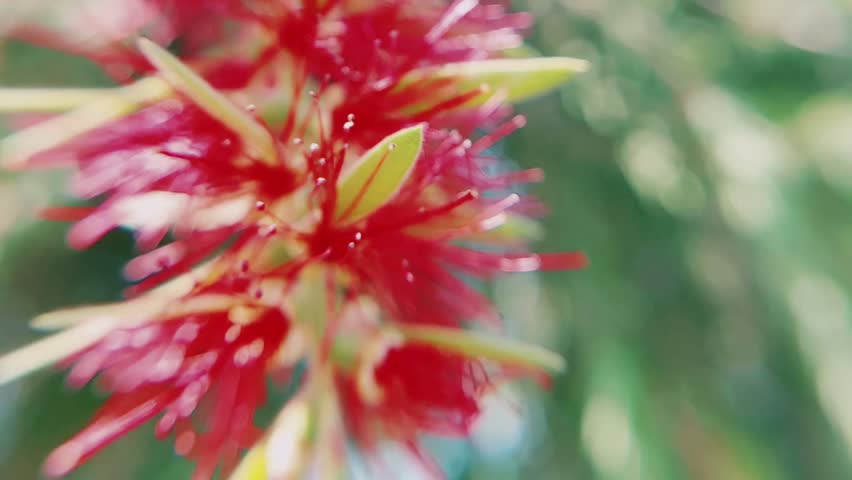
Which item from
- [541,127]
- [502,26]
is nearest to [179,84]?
[502,26]

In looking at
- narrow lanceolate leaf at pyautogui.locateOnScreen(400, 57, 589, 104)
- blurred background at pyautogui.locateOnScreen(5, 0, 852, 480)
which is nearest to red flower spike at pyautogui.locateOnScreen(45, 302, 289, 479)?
narrow lanceolate leaf at pyautogui.locateOnScreen(400, 57, 589, 104)

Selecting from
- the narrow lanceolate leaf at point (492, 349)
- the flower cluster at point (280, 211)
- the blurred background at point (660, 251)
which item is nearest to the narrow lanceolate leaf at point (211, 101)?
the flower cluster at point (280, 211)

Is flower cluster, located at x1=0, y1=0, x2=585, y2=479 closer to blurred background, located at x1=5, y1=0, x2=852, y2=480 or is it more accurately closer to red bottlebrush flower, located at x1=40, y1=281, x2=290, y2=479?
red bottlebrush flower, located at x1=40, y1=281, x2=290, y2=479

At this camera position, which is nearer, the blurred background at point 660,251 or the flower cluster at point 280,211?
the flower cluster at point 280,211

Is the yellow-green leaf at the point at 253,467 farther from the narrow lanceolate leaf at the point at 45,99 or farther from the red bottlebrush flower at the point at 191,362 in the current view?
the narrow lanceolate leaf at the point at 45,99

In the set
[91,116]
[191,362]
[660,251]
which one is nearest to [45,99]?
[91,116]

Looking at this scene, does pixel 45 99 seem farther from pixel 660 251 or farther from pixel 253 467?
pixel 660 251

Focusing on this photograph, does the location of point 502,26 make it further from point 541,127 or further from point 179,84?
point 541,127

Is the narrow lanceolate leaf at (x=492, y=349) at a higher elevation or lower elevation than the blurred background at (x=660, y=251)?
higher
